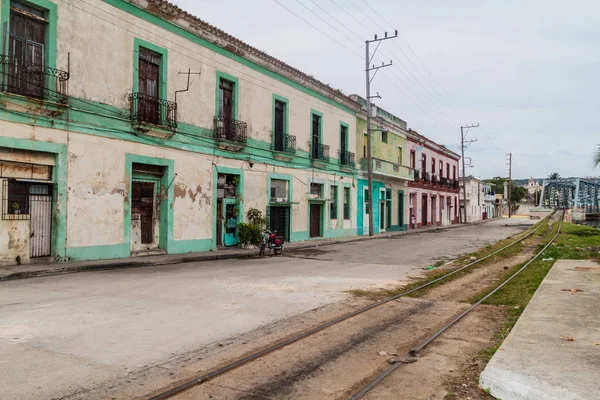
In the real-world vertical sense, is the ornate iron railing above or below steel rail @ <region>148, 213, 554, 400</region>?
above

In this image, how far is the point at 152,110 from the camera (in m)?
14.5

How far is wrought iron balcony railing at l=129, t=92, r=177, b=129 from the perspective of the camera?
544 inches

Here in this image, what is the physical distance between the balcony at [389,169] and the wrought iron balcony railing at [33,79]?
794 inches

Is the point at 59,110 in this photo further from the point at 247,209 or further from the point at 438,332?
the point at 438,332

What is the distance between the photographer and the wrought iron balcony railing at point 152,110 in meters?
13.8

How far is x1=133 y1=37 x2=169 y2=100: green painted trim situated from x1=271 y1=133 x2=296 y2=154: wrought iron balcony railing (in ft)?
21.6

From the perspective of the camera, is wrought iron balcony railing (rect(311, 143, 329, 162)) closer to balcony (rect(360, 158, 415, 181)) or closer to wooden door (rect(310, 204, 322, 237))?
wooden door (rect(310, 204, 322, 237))

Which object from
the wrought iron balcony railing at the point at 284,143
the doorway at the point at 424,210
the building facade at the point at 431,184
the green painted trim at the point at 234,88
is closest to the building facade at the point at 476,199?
the building facade at the point at 431,184

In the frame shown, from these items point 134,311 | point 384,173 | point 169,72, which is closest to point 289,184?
point 169,72

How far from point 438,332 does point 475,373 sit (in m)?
1.50

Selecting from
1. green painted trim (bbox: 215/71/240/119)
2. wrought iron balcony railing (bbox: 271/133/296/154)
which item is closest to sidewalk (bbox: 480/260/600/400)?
green painted trim (bbox: 215/71/240/119)

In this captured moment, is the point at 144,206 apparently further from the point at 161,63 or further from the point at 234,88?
the point at 234,88

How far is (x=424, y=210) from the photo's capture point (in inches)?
1598

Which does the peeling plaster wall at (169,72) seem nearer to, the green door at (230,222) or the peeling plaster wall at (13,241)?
the green door at (230,222)
